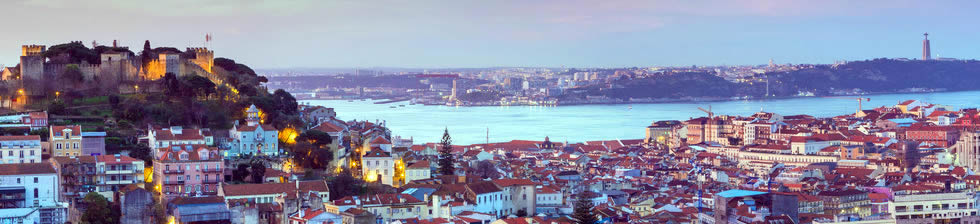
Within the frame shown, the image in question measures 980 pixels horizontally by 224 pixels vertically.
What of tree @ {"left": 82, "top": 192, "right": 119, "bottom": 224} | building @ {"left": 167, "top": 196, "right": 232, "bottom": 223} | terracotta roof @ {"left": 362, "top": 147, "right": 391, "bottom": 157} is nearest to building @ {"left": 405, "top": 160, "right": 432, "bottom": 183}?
terracotta roof @ {"left": 362, "top": 147, "right": 391, "bottom": 157}

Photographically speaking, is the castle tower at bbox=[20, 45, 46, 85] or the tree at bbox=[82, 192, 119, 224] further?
the castle tower at bbox=[20, 45, 46, 85]

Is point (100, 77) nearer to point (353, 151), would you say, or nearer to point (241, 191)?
point (353, 151)

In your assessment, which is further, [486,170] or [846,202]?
[486,170]

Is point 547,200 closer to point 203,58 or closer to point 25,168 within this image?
point 25,168

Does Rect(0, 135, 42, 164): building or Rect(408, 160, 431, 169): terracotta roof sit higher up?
Rect(0, 135, 42, 164): building

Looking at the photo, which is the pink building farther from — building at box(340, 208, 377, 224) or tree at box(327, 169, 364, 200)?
building at box(340, 208, 377, 224)

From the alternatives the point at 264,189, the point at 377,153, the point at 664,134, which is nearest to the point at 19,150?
the point at 264,189
